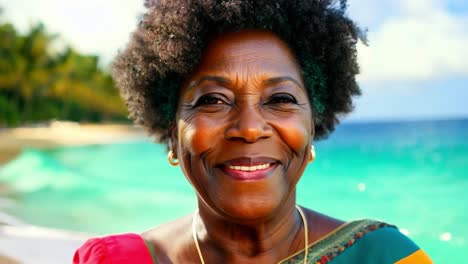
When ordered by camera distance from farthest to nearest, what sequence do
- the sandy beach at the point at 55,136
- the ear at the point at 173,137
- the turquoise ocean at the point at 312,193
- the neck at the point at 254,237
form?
the sandy beach at the point at 55,136, the turquoise ocean at the point at 312,193, the ear at the point at 173,137, the neck at the point at 254,237

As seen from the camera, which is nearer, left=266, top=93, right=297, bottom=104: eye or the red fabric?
left=266, top=93, right=297, bottom=104: eye

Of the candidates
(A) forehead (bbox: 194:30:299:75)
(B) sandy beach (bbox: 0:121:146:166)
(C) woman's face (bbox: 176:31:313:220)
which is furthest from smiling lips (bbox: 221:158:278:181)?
(B) sandy beach (bbox: 0:121:146:166)

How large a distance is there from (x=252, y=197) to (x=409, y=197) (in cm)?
1563

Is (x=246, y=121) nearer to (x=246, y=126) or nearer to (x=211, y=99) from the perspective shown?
(x=246, y=126)

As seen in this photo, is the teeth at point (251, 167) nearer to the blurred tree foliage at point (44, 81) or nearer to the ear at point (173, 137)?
the ear at point (173, 137)

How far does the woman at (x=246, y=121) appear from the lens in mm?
1908

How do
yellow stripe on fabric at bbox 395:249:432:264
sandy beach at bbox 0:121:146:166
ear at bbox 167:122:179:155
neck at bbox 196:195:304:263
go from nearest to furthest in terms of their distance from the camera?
1. yellow stripe on fabric at bbox 395:249:432:264
2. neck at bbox 196:195:304:263
3. ear at bbox 167:122:179:155
4. sandy beach at bbox 0:121:146:166

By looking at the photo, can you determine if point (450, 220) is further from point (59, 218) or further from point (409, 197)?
point (59, 218)

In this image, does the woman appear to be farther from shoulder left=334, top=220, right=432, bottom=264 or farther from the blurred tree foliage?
the blurred tree foliage

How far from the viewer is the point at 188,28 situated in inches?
80.2

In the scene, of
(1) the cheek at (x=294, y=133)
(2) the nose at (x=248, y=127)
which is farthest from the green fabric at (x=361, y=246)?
(2) the nose at (x=248, y=127)

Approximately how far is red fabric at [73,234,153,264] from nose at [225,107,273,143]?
656mm

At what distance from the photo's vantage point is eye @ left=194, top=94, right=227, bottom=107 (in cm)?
196

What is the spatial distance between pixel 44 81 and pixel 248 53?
52.5 meters
